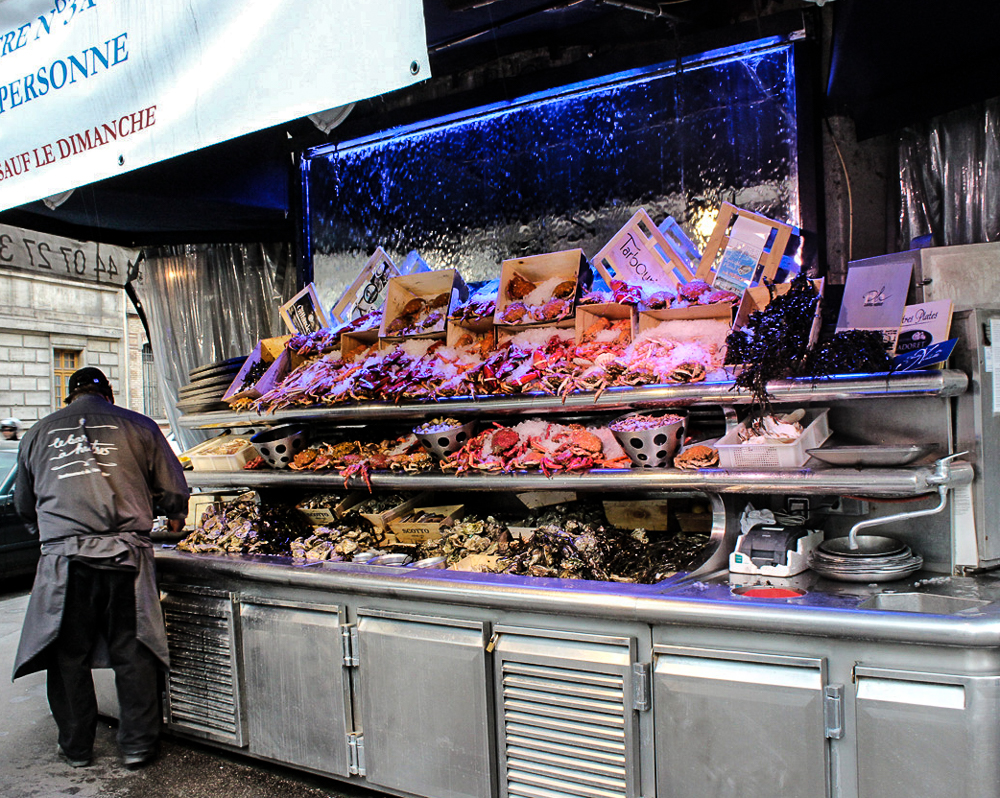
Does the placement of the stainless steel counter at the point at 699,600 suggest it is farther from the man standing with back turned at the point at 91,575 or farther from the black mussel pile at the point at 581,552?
the man standing with back turned at the point at 91,575

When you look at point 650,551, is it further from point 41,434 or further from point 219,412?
point 41,434

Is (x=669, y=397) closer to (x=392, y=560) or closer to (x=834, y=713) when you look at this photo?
(x=834, y=713)

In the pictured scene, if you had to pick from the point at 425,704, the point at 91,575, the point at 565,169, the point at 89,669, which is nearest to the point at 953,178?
the point at 565,169

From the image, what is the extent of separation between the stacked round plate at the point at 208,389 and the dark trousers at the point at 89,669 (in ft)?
3.93

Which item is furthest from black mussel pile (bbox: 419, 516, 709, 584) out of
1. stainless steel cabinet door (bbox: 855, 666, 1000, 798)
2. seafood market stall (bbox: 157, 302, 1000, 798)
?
stainless steel cabinet door (bbox: 855, 666, 1000, 798)

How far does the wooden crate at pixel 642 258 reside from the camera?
4.14 m

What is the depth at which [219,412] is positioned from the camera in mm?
4738

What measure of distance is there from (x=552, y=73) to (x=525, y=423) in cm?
203

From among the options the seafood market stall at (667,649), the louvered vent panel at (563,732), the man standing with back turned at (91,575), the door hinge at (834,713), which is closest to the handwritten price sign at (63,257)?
the man standing with back turned at (91,575)

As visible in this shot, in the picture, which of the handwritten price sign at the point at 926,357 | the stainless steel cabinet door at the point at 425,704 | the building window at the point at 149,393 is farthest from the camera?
the building window at the point at 149,393

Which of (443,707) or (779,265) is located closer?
(443,707)

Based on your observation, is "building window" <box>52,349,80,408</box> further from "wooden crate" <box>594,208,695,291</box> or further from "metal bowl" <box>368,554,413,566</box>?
"wooden crate" <box>594,208,695,291</box>

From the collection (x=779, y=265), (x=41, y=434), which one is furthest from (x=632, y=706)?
(x=41, y=434)

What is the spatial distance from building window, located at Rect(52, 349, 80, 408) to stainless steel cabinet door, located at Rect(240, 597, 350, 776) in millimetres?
16583
